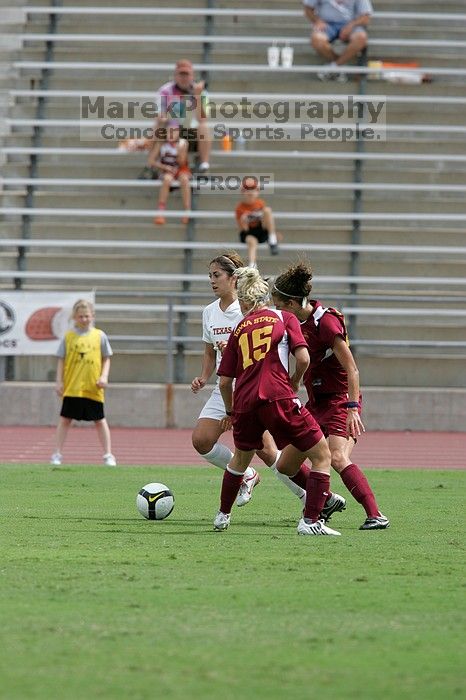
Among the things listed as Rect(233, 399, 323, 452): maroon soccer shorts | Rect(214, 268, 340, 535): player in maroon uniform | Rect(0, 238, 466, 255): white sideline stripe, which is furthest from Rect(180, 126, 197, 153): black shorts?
Rect(233, 399, 323, 452): maroon soccer shorts

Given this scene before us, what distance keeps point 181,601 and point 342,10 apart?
63.0ft

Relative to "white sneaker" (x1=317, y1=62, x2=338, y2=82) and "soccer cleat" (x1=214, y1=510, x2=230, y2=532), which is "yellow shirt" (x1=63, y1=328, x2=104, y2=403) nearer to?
"soccer cleat" (x1=214, y1=510, x2=230, y2=532)

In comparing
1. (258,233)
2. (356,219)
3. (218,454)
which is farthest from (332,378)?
(356,219)

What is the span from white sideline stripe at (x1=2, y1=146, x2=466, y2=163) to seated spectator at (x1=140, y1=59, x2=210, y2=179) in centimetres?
74

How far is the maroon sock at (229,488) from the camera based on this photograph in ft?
28.8

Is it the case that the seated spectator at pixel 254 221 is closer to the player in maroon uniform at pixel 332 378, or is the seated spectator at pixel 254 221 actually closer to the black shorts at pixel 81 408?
the black shorts at pixel 81 408

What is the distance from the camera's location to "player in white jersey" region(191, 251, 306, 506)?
32.7 feet

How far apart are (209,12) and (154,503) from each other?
55.4 feet

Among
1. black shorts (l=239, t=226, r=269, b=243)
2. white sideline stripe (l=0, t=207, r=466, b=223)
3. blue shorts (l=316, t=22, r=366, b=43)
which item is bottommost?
black shorts (l=239, t=226, r=269, b=243)

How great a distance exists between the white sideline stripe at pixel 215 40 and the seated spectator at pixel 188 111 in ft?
6.85

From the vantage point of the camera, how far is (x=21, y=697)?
4.46 metres

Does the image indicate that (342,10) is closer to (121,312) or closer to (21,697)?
(121,312)

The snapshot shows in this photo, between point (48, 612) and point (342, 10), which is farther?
point (342, 10)

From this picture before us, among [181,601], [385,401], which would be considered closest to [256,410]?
[181,601]
